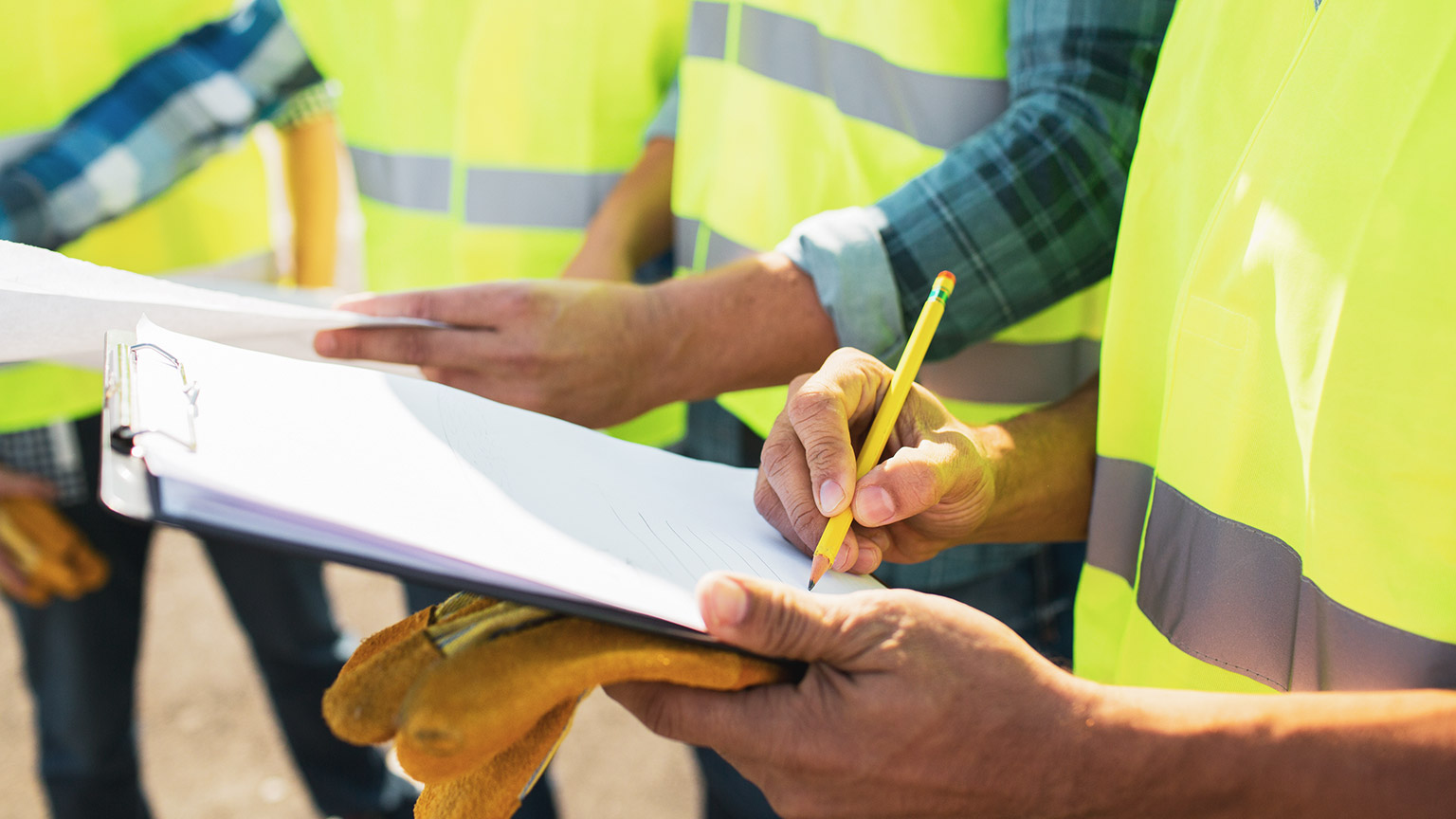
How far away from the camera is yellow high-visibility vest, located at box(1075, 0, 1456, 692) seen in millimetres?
634

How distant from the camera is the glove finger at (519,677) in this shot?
0.54 m

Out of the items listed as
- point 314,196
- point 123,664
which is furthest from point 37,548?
point 314,196

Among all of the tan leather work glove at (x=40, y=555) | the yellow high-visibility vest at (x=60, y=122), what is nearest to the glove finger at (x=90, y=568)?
the tan leather work glove at (x=40, y=555)

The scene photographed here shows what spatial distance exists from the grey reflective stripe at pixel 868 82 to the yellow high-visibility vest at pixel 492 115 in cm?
40

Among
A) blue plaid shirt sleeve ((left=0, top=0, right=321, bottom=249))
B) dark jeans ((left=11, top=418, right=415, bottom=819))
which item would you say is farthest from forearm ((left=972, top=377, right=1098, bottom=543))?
blue plaid shirt sleeve ((left=0, top=0, right=321, bottom=249))

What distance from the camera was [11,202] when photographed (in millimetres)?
1451

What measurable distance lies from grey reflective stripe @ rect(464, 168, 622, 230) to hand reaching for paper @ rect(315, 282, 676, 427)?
58 cm

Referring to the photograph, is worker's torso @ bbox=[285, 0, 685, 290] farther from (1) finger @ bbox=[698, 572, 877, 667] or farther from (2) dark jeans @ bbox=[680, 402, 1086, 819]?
(1) finger @ bbox=[698, 572, 877, 667]

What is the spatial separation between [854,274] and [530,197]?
30.3 inches

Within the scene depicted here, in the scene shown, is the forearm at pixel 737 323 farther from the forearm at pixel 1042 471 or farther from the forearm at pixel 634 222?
the forearm at pixel 634 222

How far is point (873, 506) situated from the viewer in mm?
762

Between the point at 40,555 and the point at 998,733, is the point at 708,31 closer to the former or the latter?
the point at 998,733

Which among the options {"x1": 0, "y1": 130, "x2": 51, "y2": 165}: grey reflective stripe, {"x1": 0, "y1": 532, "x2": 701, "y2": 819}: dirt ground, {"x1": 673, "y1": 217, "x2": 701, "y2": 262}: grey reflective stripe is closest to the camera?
{"x1": 673, "y1": 217, "x2": 701, "y2": 262}: grey reflective stripe

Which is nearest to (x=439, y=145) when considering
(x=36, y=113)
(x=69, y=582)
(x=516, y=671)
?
(x=36, y=113)
